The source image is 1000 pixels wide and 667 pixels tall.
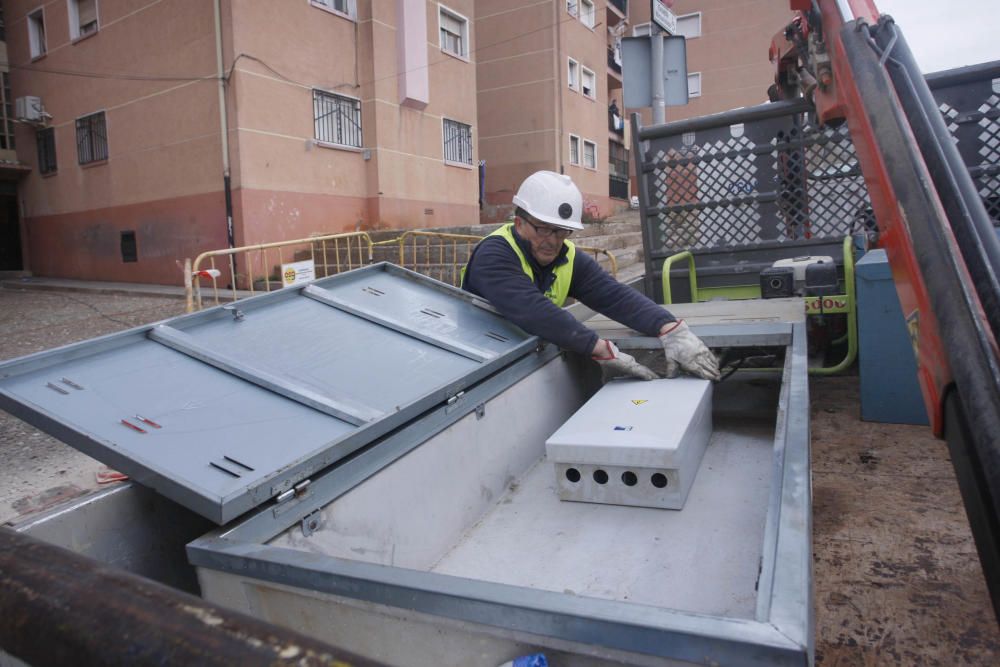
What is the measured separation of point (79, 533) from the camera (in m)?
1.58

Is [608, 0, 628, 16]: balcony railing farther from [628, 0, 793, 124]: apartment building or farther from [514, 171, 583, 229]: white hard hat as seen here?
[514, 171, 583, 229]: white hard hat

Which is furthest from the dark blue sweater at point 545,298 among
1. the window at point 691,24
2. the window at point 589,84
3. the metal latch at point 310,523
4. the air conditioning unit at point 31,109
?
the window at point 691,24

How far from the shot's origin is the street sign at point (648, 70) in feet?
19.1

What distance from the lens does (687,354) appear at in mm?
3051

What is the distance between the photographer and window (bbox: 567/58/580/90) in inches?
781

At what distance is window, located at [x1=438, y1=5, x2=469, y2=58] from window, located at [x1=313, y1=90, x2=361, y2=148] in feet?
11.4

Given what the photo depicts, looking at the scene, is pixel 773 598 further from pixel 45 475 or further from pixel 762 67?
pixel 762 67

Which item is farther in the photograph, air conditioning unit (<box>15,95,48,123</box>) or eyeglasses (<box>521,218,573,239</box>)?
air conditioning unit (<box>15,95,48,123</box>)

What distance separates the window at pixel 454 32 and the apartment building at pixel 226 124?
0.04m

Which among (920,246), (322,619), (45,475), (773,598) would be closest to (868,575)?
(920,246)

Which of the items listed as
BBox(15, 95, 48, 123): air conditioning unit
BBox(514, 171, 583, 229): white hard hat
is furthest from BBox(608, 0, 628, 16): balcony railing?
BBox(514, 171, 583, 229): white hard hat

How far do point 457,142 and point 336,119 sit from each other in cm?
356

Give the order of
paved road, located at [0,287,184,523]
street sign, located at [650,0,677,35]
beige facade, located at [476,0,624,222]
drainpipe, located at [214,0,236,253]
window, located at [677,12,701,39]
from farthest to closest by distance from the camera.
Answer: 1. window, located at [677,12,701,39]
2. beige facade, located at [476,0,624,222]
3. drainpipe, located at [214,0,236,253]
4. street sign, located at [650,0,677,35]
5. paved road, located at [0,287,184,523]

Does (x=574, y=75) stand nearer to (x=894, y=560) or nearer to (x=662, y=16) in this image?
(x=662, y=16)
